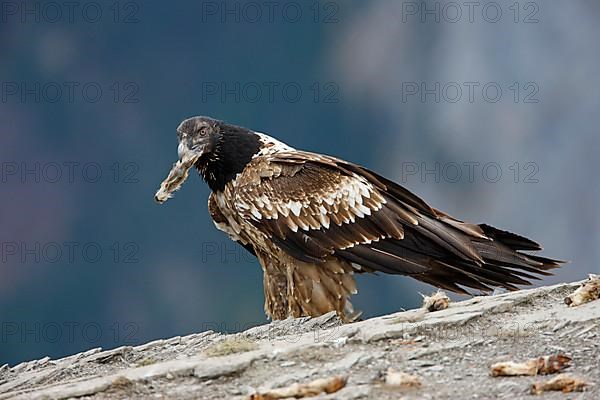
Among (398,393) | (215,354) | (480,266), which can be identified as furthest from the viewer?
(480,266)

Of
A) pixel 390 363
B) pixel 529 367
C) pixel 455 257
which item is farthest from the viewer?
pixel 455 257

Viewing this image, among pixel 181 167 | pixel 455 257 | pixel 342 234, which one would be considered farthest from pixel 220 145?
pixel 455 257

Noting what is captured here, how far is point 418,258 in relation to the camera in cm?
898

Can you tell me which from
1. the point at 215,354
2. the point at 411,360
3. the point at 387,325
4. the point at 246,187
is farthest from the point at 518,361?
the point at 246,187

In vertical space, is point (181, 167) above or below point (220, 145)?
below

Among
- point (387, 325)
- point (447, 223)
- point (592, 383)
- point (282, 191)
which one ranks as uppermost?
point (282, 191)

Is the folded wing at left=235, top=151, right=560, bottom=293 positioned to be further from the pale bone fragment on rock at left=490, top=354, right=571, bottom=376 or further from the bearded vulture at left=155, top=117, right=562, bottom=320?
the pale bone fragment on rock at left=490, top=354, right=571, bottom=376

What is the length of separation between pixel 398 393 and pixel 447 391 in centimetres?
28

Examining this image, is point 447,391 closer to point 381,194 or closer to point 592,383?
point 592,383

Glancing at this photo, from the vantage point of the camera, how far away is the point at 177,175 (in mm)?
9469

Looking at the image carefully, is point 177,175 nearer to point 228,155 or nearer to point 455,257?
point 228,155

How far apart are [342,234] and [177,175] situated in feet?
5.77

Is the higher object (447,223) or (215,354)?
(447,223)

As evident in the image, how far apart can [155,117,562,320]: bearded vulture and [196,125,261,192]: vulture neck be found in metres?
0.01
